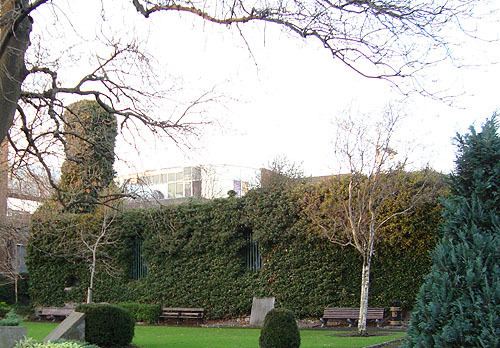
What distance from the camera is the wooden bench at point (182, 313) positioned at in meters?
23.0

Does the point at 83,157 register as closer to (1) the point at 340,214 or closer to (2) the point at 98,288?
(1) the point at 340,214

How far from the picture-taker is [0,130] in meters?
8.12

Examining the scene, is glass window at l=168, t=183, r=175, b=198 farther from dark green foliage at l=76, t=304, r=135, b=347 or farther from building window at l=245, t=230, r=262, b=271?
dark green foliage at l=76, t=304, r=135, b=347

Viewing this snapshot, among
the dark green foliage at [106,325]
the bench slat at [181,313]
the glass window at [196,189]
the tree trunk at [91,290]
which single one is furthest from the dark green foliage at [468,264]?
the glass window at [196,189]

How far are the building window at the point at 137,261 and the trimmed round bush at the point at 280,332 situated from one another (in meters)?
14.2

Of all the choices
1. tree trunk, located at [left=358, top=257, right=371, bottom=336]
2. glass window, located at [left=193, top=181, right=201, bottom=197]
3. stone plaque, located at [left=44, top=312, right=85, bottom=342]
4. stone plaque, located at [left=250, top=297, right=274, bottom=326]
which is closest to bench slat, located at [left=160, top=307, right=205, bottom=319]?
stone plaque, located at [left=250, top=297, right=274, bottom=326]

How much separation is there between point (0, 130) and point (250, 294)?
1541 cm

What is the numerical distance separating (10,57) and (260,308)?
15.1m

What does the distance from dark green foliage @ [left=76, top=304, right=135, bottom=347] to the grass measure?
0.86 metres

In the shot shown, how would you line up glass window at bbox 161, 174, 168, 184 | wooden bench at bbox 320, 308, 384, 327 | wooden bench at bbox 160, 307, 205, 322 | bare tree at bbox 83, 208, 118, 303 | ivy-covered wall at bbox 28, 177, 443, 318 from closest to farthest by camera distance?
wooden bench at bbox 320, 308, 384, 327 → ivy-covered wall at bbox 28, 177, 443, 318 → wooden bench at bbox 160, 307, 205, 322 → bare tree at bbox 83, 208, 118, 303 → glass window at bbox 161, 174, 168, 184

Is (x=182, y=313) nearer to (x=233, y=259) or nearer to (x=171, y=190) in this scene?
(x=233, y=259)

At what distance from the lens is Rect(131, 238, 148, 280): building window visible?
25.8 metres

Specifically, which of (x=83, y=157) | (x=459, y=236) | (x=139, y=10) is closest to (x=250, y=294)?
(x=83, y=157)

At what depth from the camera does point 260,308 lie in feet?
70.8
